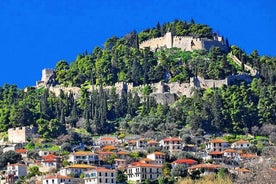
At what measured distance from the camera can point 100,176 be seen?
3469 inches

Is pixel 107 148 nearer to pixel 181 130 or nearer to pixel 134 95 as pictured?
pixel 181 130

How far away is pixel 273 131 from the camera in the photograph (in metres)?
108

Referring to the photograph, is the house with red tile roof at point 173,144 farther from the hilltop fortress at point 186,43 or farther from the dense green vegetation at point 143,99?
the hilltop fortress at point 186,43

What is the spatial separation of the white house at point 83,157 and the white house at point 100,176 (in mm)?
5494

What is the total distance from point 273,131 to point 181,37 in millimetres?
27649

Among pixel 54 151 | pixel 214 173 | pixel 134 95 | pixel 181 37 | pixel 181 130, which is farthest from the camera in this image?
pixel 181 37

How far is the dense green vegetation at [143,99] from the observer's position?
108 meters

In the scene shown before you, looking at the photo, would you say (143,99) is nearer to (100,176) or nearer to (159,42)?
(159,42)

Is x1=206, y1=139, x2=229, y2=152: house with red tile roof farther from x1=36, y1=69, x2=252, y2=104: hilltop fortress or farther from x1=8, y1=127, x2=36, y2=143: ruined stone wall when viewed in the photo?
x1=8, y1=127, x2=36, y2=143: ruined stone wall

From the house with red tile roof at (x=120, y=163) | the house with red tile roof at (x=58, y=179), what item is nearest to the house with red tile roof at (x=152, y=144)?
the house with red tile roof at (x=120, y=163)

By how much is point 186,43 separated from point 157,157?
3836 centimetres

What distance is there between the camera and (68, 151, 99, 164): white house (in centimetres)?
9497

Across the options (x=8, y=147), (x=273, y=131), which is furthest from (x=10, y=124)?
(x=273, y=131)

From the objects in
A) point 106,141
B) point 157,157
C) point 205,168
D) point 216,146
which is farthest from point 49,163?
point 216,146
